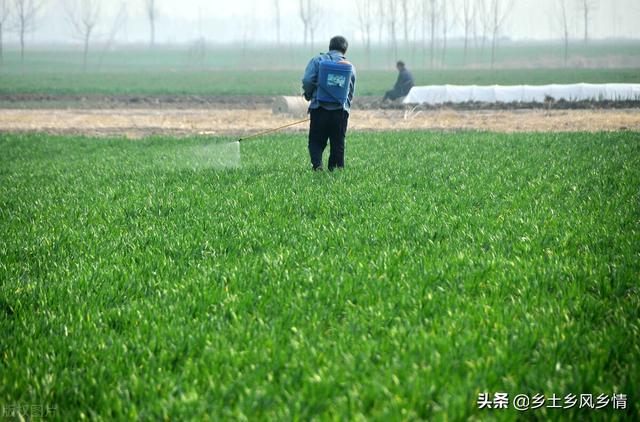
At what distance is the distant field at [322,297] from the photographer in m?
→ 3.86

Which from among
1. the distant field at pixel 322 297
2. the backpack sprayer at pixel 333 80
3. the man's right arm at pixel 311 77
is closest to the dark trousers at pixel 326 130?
the backpack sprayer at pixel 333 80

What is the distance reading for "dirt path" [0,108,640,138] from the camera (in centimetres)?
2447

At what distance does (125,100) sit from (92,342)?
40191 mm

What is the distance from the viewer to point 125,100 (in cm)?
4262

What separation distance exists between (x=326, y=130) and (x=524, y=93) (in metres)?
22.1

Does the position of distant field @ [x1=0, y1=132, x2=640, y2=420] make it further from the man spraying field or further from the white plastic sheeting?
the white plastic sheeting

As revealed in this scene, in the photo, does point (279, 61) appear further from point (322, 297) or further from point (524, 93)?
point (322, 297)

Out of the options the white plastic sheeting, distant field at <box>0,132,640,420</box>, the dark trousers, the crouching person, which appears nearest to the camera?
distant field at <box>0,132,640,420</box>

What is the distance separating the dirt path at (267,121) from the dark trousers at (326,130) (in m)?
11.5

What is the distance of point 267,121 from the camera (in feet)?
96.1

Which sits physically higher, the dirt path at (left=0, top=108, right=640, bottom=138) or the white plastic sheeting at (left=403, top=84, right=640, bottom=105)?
the white plastic sheeting at (left=403, top=84, right=640, bottom=105)


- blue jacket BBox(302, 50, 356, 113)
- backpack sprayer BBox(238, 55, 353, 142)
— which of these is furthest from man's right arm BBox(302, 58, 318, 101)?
backpack sprayer BBox(238, 55, 353, 142)

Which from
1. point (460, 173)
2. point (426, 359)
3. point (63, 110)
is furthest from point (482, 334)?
point (63, 110)

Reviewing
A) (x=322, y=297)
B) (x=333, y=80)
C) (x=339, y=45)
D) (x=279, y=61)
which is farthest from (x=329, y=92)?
(x=279, y=61)
